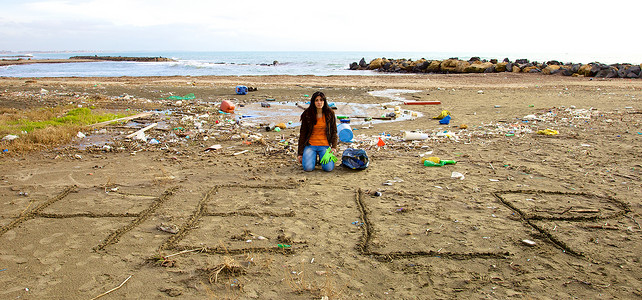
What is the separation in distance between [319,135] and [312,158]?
0.37 m

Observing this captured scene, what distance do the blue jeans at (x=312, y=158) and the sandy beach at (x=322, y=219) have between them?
A: 14 cm

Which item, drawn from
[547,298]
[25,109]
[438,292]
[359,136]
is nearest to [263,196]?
[438,292]

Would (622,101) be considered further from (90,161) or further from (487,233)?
(90,161)

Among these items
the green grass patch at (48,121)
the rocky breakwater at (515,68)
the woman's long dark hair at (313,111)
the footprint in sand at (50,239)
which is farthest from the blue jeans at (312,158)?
the rocky breakwater at (515,68)

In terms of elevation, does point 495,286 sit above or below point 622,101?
below

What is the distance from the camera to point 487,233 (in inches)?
139

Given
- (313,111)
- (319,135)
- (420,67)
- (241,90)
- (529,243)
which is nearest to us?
(529,243)

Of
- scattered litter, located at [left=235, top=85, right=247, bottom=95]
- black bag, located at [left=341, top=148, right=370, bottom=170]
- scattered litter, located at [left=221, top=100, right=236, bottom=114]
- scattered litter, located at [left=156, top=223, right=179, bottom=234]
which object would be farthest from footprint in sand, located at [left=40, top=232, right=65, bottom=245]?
scattered litter, located at [left=235, top=85, right=247, bottom=95]

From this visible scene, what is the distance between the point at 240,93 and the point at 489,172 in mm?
10653

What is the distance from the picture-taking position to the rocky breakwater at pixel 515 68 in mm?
23766

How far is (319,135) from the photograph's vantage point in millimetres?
5527

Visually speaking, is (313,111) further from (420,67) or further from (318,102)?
(420,67)

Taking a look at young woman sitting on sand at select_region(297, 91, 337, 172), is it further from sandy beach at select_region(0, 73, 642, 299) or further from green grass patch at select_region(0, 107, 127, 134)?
green grass patch at select_region(0, 107, 127, 134)

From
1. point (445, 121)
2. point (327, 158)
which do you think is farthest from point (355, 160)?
point (445, 121)
